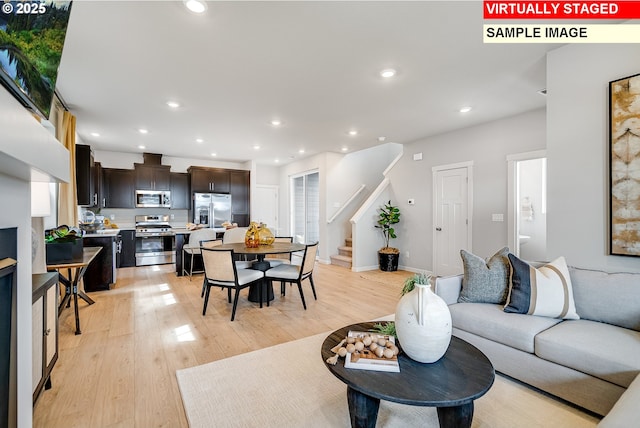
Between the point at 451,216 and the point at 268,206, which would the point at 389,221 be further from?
the point at 268,206

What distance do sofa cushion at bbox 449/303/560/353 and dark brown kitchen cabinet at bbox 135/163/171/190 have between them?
6.93 meters

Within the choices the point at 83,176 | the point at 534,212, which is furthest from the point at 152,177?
the point at 534,212

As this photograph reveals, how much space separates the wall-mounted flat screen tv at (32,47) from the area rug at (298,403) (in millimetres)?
1732

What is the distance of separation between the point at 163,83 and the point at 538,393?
4376 mm

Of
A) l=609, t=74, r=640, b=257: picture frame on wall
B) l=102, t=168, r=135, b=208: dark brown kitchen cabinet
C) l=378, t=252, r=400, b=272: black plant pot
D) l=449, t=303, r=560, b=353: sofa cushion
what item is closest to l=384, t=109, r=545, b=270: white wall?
l=378, t=252, r=400, b=272: black plant pot

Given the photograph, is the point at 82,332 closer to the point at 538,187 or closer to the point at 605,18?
the point at 605,18

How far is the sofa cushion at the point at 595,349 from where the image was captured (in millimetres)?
1507

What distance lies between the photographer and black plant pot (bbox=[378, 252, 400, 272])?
5914 mm

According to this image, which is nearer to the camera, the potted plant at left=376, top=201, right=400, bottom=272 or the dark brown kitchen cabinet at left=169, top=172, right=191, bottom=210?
the potted plant at left=376, top=201, right=400, bottom=272

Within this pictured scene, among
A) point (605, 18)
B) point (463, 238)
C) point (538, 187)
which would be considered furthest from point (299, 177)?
point (605, 18)

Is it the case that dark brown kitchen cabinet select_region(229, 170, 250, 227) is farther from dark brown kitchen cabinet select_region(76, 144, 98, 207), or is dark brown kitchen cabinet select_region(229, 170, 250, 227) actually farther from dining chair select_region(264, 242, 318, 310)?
dining chair select_region(264, 242, 318, 310)

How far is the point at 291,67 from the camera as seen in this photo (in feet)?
9.53

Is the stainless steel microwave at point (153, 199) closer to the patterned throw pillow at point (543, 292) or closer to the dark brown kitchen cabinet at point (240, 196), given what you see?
the dark brown kitchen cabinet at point (240, 196)

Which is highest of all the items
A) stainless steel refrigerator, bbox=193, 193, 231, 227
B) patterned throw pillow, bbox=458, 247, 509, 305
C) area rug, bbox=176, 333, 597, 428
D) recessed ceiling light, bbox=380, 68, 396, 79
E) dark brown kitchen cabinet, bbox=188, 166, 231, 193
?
recessed ceiling light, bbox=380, 68, 396, 79
